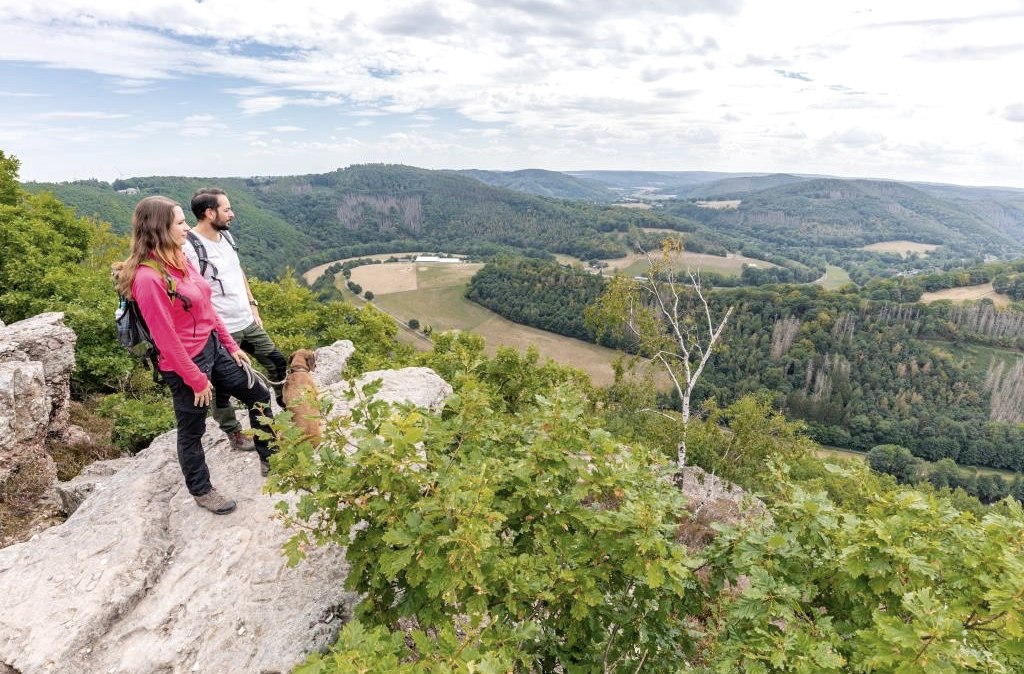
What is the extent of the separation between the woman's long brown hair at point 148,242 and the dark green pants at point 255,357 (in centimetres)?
140

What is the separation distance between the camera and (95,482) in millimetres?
7414

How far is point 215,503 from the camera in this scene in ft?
19.8

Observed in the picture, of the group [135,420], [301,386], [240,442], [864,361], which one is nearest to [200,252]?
[301,386]

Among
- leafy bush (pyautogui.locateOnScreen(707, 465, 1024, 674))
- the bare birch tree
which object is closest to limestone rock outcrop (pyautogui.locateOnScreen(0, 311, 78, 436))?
leafy bush (pyautogui.locateOnScreen(707, 465, 1024, 674))

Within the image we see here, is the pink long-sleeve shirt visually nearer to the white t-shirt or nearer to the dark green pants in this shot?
the white t-shirt

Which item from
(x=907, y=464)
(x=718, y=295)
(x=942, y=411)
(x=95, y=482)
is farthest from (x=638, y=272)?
(x=95, y=482)

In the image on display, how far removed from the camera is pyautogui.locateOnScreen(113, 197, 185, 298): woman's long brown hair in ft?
15.8

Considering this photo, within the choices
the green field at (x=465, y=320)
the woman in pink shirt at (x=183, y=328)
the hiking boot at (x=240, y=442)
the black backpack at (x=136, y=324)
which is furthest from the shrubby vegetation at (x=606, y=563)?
the green field at (x=465, y=320)

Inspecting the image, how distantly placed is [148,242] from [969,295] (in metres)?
187

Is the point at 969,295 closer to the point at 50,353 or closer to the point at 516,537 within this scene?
the point at 516,537

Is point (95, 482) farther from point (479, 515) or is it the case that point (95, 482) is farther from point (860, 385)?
point (860, 385)

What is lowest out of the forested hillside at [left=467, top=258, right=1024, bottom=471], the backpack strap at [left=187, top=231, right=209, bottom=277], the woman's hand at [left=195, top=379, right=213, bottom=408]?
the forested hillside at [left=467, top=258, right=1024, bottom=471]

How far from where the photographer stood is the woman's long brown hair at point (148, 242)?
481 cm

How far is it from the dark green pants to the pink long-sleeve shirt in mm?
683
